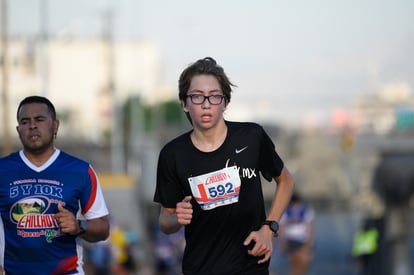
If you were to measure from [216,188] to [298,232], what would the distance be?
1250cm

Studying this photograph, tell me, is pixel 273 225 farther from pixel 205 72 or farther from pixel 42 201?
pixel 42 201

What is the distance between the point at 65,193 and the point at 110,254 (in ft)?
51.6

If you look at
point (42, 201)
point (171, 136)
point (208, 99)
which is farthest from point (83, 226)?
point (171, 136)

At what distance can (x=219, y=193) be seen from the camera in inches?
257

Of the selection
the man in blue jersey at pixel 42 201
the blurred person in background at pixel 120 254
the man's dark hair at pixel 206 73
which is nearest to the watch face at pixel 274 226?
the man's dark hair at pixel 206 73

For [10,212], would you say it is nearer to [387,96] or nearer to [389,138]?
[389,138]

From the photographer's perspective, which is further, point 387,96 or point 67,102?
point 67,102

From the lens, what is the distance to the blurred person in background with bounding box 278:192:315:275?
18.8m

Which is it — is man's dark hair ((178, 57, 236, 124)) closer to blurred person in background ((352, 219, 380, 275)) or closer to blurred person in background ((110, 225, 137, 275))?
blurred person in background ((110, 225, 137, 275))

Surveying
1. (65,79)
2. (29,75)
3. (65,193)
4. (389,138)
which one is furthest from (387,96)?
(65,193)

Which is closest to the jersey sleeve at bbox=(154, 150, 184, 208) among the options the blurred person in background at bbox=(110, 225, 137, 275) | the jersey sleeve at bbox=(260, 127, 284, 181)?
the jersey sleeve at bbox=(260, 127, 284, 181)

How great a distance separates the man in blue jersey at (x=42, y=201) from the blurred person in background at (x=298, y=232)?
1178 cm

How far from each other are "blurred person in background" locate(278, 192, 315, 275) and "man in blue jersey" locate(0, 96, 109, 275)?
11.8 m

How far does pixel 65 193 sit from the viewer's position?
6945 mm
